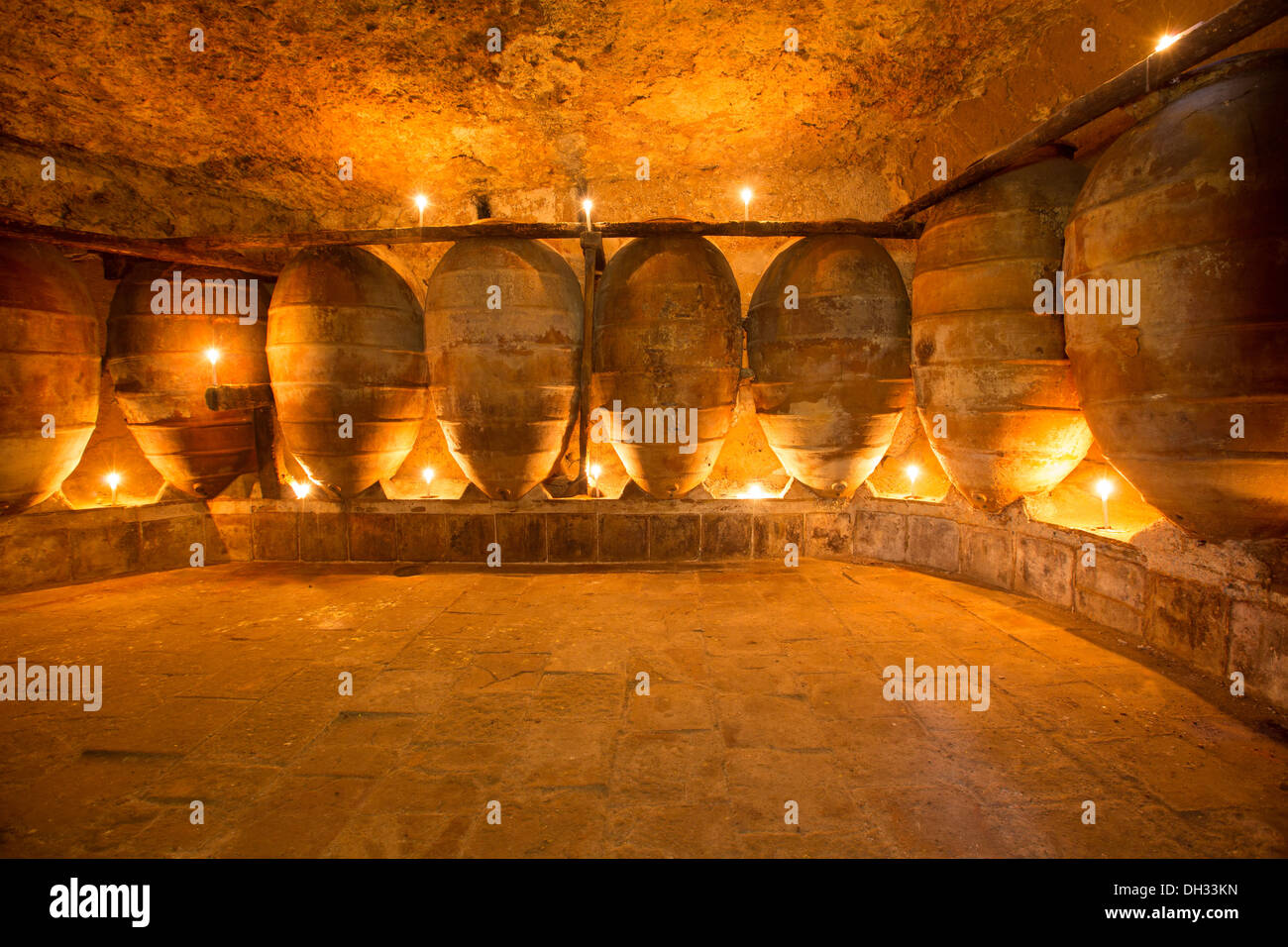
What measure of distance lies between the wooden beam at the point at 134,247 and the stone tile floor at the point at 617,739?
11.0 feet

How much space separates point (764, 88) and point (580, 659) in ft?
16.5

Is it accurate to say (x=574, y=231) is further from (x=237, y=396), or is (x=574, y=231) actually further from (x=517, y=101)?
(x=237, y=396)

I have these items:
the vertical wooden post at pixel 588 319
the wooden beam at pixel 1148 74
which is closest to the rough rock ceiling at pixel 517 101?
the wooden beam at pixel 1148 74

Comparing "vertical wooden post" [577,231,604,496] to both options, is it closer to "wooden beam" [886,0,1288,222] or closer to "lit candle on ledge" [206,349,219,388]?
"wooden beam" [886,0,1288,222]

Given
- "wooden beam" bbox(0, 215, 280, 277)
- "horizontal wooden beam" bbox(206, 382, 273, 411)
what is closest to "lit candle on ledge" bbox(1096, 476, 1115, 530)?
"horizontal wooden beam" bbox(206, 382, 273, 411)

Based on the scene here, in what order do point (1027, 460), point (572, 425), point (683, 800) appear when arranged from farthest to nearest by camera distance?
point (572, 425)
point (1027, 460)
point (683, 800)

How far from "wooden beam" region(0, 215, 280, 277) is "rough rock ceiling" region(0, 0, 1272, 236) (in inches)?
35.0

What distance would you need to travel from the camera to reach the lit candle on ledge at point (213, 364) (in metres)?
6.23

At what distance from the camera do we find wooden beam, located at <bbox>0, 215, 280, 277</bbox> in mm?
5289

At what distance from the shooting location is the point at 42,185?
19.5 feet

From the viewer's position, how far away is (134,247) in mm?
5707

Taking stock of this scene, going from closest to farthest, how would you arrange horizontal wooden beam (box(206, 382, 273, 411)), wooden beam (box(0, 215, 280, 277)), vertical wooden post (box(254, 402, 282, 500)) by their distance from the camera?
wooden beam (box(0, 215, 280, 277)) → horizontal wooden beam (box(206, 382, 273, 411)) → vertical wooden post (box(254, 402, 282, 500))
